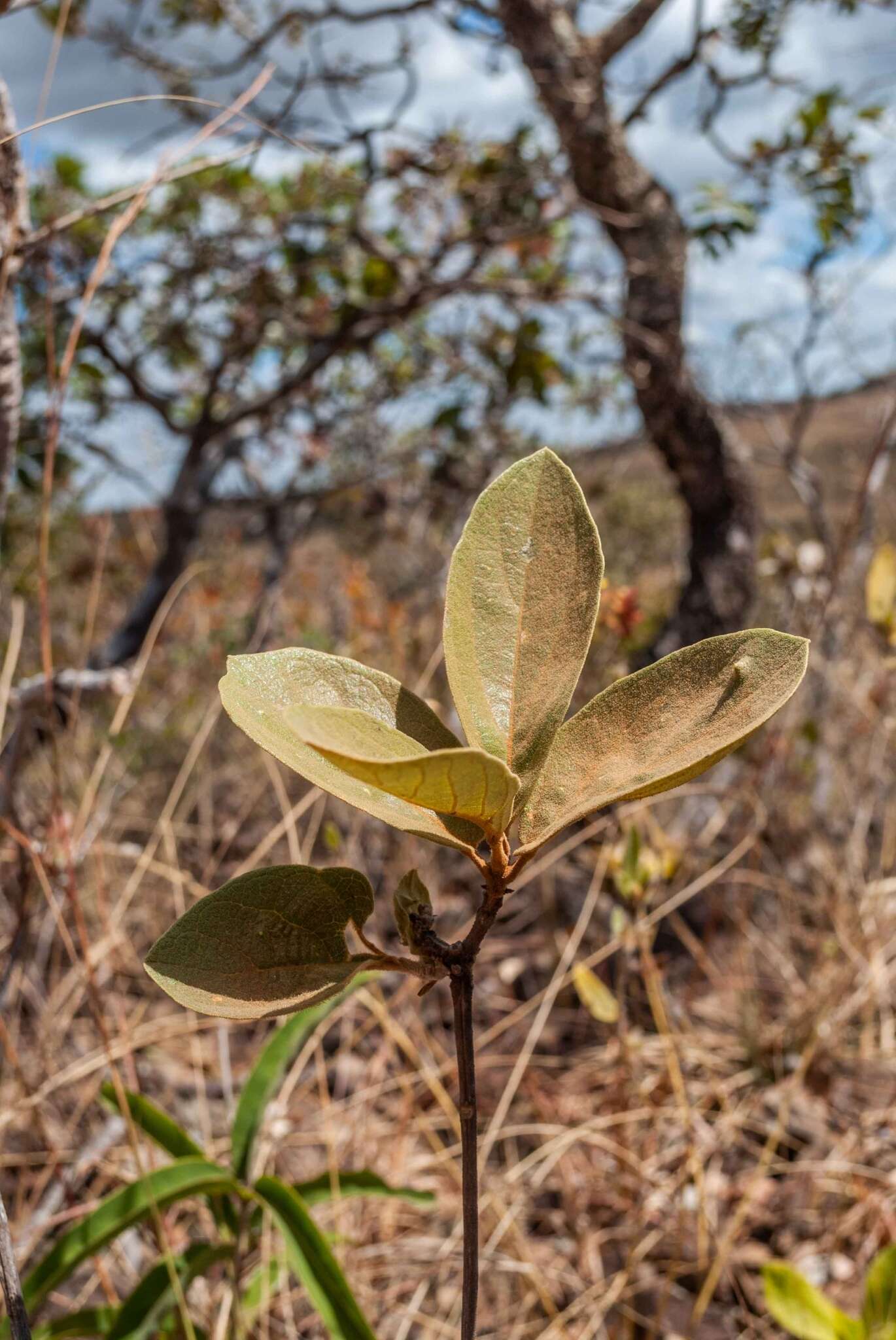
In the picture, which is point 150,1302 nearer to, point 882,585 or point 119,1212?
point 119,1212

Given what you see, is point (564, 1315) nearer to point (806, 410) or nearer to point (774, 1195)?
point (774, 1195)

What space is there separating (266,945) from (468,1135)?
0.29 feet

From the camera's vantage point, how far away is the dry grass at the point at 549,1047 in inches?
40.5

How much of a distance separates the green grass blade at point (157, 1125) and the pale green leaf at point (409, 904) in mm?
543

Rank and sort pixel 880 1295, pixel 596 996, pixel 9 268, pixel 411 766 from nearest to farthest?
pixel 411 766
pixel 9 268
pixel 880 1295
pixel 596 996

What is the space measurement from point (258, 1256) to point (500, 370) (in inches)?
106

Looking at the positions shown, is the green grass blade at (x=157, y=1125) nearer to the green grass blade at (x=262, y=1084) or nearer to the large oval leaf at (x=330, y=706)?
the green grass blade at (x=262, y=1084)

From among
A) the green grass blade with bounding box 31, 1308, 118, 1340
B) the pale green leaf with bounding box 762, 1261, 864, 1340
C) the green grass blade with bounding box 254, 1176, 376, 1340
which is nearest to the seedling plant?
the green grass blade with bounding box 254, 1176, 376, 1340

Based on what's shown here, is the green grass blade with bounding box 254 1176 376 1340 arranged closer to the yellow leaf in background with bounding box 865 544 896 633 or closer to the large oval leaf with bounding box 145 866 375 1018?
the large oval leaf with bounding box 145 866 375 1018

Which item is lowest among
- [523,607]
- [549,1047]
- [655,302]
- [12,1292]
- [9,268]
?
[549,1047]

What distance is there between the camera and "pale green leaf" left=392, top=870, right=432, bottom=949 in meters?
0.31

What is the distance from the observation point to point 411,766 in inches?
9.4

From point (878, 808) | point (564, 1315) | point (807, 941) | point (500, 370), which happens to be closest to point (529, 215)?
point (500, 370)

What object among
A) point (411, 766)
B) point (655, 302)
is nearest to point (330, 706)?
point (411, 766)
